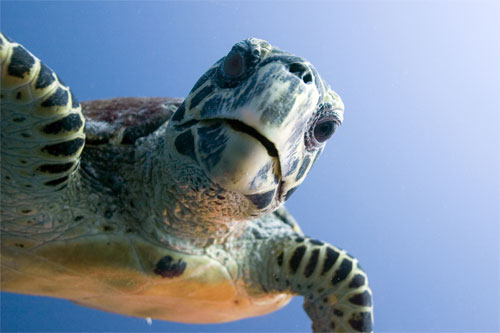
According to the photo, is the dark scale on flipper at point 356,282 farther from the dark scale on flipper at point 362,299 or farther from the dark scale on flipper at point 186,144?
the dark scale on flipper at point 186,144

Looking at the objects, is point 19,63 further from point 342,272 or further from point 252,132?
point 342,272

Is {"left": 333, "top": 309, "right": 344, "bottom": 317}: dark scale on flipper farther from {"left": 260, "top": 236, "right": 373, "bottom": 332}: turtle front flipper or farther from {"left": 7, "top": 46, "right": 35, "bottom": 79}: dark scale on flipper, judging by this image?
{"left": 7, "top": 46, "right": 35, "bottom": 79}: dark scale on flipper

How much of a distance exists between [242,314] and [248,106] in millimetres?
1796

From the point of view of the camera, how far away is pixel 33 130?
4.26 ft

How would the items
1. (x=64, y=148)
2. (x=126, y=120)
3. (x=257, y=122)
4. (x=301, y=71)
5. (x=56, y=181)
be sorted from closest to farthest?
(x=257, y=122) → (x=301, y=71) → (x=64, y=148) → (x=56, y=181) → (x=126, y=120)

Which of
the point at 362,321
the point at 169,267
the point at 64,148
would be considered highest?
the point at 64,148

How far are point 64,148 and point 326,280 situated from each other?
4.23 feet

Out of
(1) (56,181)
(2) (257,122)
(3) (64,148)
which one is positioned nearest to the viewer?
(2) (257,122)

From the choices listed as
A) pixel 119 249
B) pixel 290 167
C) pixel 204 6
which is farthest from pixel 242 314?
pixel 204 6

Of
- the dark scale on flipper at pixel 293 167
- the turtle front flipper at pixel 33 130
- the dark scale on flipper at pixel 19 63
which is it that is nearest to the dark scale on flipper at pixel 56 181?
the turtle front flipper at pixel 33 130

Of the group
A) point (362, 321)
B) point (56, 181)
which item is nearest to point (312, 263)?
point (362, 321)

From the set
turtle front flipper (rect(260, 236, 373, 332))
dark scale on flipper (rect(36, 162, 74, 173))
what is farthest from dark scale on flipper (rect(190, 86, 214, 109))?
turtle front flipper (rect(260, 236, 373, 332))

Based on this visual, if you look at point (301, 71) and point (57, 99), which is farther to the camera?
point (57, 99)

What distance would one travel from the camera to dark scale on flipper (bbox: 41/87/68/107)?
127cm
